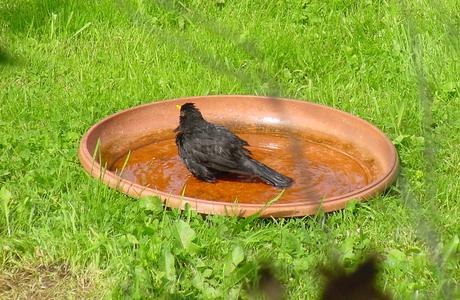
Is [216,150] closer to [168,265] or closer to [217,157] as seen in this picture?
[217,157]

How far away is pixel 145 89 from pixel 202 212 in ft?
7.71

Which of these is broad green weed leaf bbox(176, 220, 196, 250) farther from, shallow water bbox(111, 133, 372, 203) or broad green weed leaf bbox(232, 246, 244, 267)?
shallow water bbox(111, 133, 372, 203)

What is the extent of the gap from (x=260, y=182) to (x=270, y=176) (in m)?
0.17

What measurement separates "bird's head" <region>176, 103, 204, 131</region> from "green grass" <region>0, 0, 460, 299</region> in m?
0.56

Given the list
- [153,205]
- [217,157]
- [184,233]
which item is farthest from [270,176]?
[184,233]

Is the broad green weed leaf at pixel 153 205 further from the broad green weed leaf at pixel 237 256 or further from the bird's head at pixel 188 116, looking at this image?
the bird's head at pixel 188 116

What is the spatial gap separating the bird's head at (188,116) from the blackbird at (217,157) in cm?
6

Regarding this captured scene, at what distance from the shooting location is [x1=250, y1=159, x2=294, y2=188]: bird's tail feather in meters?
5.50

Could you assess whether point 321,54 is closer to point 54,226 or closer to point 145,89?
point 145,89

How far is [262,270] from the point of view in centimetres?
156

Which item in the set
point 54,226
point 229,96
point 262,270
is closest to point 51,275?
point 54,226

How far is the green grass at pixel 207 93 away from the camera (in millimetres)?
4379

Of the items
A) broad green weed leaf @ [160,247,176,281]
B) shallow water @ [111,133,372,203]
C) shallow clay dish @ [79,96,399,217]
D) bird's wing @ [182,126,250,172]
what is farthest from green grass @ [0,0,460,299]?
bird's wing @ [182,126,250,172]

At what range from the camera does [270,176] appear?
5508 mm
